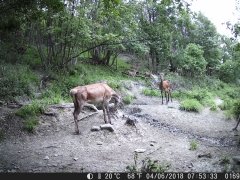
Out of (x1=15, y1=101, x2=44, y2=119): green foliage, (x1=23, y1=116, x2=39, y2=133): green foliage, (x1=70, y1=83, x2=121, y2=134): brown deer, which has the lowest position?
(x1=23, y1=116, x2=39, y2=133): green foliage

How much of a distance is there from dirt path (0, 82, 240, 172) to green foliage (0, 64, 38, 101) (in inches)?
88.8

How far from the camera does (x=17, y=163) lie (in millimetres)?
9875

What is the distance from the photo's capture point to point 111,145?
12.3m

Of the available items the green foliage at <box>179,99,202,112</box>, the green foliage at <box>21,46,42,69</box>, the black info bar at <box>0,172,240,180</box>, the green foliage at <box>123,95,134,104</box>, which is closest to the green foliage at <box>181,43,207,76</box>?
the green foliage at <box>179,99,202,112</box>

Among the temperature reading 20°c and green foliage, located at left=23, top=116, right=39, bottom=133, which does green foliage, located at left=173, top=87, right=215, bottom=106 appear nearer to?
green foliage, located at left=23, top=116, right=39, bottom=133

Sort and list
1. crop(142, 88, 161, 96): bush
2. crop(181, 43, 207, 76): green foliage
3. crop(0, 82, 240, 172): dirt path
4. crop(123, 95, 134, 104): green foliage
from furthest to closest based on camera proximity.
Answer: crop(181, 43, 207, 76): green foliage < crop(142, 88, 161, 96): bush < crop(123, 95, 134, 104): green foliage < crop(0, 82, 240, 172): dirt path

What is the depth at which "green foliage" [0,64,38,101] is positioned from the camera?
16714mm

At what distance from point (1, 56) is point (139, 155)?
1336cm

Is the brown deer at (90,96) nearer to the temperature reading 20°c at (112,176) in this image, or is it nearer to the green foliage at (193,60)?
the temperature reading 20°c at (112,176)

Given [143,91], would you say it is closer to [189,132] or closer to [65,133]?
[189,132]

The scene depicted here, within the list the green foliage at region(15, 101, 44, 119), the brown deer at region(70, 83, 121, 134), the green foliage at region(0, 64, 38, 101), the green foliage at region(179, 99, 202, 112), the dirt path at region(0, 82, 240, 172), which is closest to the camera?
the dirt path at region(0, 82, 240, 172)

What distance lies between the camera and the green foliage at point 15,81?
54.8ft

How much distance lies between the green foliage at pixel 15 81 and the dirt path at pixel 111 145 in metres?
2.26

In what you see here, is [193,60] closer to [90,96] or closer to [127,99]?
[127,99]
